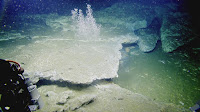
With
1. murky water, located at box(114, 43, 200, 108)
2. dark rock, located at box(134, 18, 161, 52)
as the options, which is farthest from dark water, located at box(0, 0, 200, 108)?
dark rock, located at box(134, 18, 161, 52)

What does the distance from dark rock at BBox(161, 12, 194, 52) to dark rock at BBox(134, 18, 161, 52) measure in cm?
38

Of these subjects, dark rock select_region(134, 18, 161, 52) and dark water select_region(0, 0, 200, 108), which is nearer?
dark water select_region(0, 0, 200, 108)

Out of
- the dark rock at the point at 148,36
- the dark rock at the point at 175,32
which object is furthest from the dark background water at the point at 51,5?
the dark rock at the point at 148,36

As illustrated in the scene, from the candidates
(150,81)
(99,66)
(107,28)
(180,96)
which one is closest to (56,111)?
(99,66)

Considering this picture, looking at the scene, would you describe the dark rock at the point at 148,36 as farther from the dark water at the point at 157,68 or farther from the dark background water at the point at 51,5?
the dark background water at the point at 51,5

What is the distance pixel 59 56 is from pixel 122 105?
2.78 metres

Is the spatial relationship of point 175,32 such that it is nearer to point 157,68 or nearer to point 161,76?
point 157,68

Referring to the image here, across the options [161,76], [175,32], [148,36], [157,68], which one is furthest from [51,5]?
[161,76]

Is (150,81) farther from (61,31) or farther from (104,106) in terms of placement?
(61,31)

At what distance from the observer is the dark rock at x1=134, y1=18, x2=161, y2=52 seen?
16.8 ft

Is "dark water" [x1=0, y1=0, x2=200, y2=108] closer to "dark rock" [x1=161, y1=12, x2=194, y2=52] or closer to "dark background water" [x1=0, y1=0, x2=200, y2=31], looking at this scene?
"dark rock" [x1=161, y1=12, x2=194, y2=52]

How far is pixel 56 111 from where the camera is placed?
1.74m

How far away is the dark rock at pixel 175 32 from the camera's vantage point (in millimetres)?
5043

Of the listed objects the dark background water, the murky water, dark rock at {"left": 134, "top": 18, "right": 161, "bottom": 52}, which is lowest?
the murky water
